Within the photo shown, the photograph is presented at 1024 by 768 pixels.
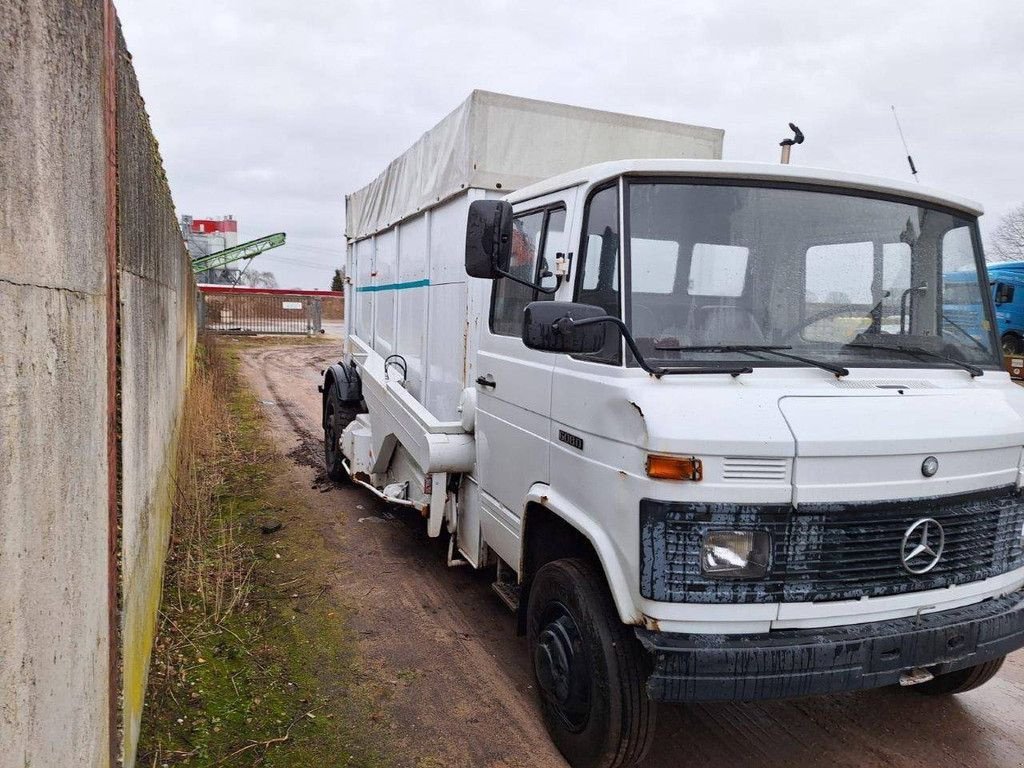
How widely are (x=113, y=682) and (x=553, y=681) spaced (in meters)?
1.79

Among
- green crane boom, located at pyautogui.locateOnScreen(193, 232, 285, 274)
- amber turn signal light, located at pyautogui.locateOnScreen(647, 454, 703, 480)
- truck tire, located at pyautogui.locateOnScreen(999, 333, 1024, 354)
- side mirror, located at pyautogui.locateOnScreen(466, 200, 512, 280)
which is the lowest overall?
amber turn signal light, located at pyautogui.locateOnScreen(647, 454, 703, 480)

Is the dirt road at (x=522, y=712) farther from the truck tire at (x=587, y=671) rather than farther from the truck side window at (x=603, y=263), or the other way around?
the truck side window at (x=603, y=263)

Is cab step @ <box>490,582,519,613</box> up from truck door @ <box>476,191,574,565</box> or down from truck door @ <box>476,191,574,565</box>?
down

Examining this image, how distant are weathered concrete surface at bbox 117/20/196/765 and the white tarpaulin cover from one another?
1779 mm

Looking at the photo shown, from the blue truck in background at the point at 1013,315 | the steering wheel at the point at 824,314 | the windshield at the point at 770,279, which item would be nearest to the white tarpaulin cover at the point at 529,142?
the windshield at the point at 770,279

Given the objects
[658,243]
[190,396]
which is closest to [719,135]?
[658,243]

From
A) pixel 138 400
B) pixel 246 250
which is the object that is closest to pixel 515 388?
pixel 138 400

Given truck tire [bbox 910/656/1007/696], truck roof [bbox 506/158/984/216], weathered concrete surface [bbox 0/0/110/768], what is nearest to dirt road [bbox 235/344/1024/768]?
truck tire [bbox 910/656/1007/696]

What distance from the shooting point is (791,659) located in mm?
2666

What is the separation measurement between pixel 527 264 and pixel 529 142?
3.46 ft

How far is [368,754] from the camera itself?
11.0ft

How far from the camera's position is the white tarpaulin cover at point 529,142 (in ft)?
14.8

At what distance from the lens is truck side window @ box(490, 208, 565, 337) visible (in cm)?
367

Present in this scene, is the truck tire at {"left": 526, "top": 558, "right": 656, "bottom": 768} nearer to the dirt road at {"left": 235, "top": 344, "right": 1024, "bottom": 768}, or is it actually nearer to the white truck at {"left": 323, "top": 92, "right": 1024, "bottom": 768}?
the white truck at {"left": 323, "top": 92, "right": 1024, "bottom": 768}
